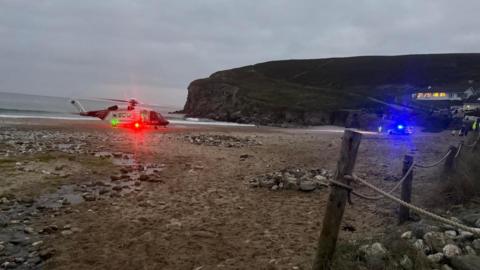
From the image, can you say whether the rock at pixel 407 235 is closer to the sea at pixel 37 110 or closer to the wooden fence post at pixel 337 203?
the wooden fence post at pixel 337 203

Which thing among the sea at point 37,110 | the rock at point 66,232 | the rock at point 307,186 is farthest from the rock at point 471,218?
the sea at point 37,110

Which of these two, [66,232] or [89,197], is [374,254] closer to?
[66,232]

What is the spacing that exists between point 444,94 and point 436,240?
10611cm

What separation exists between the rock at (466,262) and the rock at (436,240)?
17.6 inches

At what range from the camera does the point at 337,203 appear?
4.77 m

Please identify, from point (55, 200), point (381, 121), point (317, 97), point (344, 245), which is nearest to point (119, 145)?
point (55, 200)

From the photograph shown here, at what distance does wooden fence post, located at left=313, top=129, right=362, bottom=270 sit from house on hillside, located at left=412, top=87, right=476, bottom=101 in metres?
101

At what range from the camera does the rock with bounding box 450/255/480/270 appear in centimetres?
420

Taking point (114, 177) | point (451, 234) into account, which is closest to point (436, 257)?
point (451, 234)

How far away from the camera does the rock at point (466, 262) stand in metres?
4.20

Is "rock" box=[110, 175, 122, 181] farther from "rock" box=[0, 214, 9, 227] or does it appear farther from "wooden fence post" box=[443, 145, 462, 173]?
"wooden fence post" box=[443, 145, 462, 173]

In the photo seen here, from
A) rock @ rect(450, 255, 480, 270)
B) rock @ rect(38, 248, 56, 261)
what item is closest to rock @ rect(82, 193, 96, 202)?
rock @ rect(38, 248, 56, 261)

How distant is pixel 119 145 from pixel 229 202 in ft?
45.7

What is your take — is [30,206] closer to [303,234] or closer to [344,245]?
[303,234]
